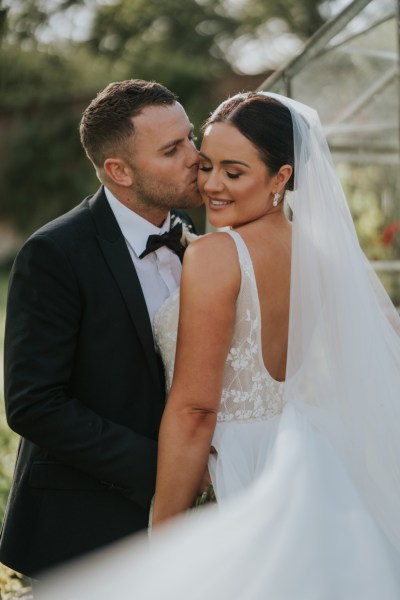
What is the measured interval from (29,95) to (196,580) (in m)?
18.8

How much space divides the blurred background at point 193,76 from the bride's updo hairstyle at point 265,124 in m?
1.97

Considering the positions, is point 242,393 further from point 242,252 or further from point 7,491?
point 7,491

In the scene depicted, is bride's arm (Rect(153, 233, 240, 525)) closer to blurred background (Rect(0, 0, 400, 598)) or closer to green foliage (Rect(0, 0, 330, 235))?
blurred background (Rect(0, 0, 400, 598))

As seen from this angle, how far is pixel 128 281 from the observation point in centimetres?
268

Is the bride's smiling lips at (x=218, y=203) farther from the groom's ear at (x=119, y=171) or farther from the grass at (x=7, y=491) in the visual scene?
the grass at (x=7, y=491)

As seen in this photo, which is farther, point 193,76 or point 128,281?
point 193,76

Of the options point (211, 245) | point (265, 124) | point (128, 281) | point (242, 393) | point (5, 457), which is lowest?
Result: point (5, 457)

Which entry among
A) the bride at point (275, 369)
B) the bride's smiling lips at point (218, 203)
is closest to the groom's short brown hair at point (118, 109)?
the bride at point (275, 369)

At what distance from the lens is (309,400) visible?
270cm

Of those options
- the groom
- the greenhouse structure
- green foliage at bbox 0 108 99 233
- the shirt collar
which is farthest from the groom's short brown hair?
green foliage at bbox 0 108 99 233

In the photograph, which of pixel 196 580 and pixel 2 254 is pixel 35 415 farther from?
pixel 2 254

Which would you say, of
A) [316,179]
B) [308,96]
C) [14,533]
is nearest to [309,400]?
[316,179]

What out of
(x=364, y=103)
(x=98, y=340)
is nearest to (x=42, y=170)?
(x=364, y=103)

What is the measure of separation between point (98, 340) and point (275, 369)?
597mm
